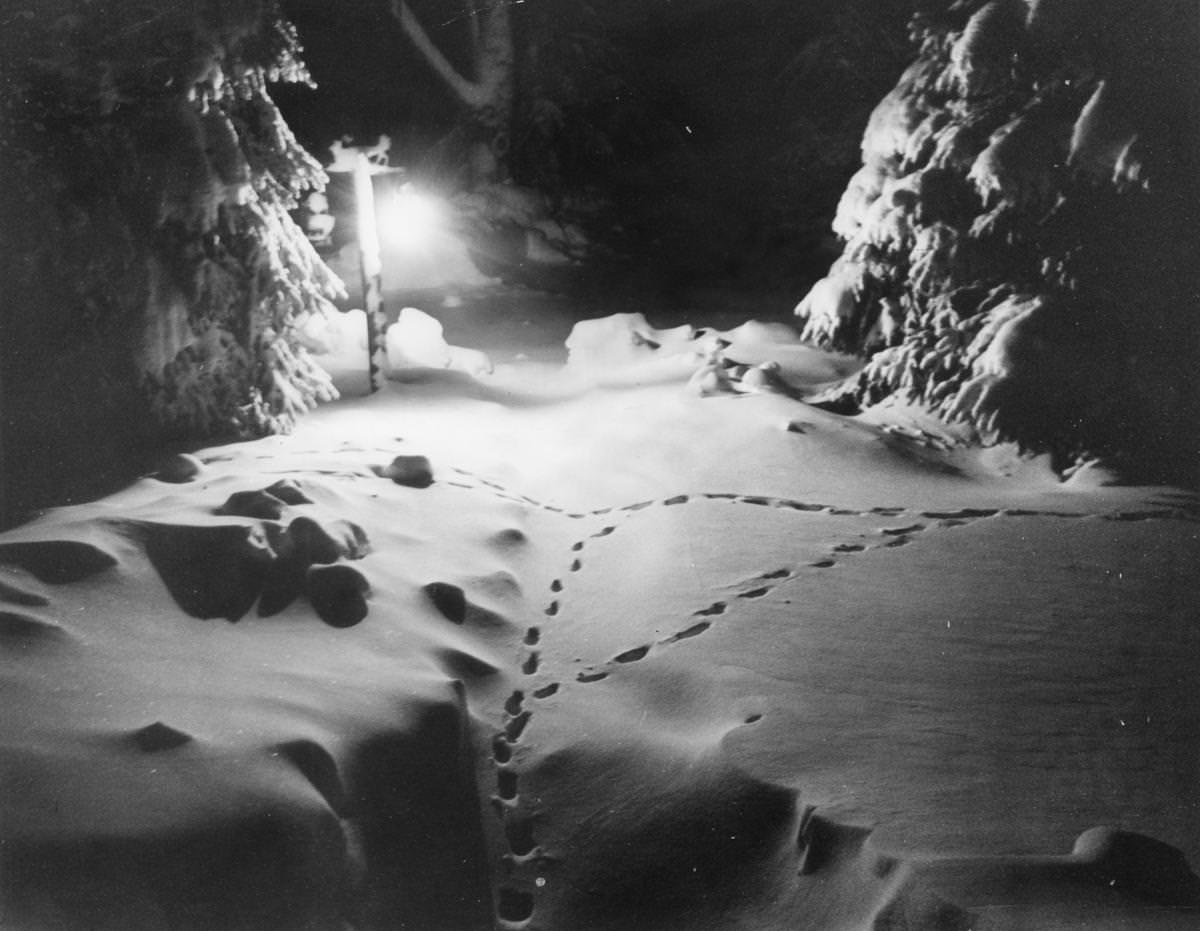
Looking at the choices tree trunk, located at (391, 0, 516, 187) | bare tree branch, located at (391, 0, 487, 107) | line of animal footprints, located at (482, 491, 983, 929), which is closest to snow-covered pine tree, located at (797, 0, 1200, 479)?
line of animal footprints, located at (482, 491, 983, 929)

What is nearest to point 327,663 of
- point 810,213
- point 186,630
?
point 186,630

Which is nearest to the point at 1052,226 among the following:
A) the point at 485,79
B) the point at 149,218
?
the point at 149,218

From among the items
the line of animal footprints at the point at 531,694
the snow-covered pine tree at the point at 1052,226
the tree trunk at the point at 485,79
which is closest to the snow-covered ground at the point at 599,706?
the line of animal footprints at the point at 531,694

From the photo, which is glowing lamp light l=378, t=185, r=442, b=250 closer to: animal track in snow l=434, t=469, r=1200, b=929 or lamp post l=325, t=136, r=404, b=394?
lamp post l=325, t=136, r=404, b=394

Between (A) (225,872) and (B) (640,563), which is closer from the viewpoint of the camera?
(A) (225,872)

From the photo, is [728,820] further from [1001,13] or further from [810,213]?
[810,213]

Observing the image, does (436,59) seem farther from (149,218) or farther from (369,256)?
(149,218)

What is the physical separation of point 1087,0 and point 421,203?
586 centimetres

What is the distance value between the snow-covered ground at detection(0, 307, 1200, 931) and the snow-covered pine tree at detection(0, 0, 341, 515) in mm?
1165

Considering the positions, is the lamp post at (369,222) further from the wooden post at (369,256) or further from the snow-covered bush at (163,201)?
the snow-covered bush at (163,201)

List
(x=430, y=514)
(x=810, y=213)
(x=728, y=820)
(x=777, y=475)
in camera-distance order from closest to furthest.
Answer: (x=728, y=820) < (x=430, y=514) < (x=777, y=475) < (x=810, y=213)

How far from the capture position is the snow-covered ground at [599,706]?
120 inches

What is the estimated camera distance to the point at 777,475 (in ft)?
21.6

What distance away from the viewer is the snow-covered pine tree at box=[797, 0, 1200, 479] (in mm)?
6535
